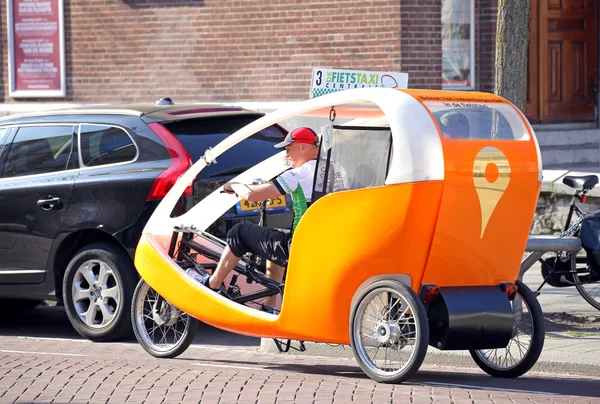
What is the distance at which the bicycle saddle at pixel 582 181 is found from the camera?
963 centimetres

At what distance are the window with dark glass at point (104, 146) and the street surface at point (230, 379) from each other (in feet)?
4.77

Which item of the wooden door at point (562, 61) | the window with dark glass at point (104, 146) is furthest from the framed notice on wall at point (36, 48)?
the window with dark glass at point (104, 146)

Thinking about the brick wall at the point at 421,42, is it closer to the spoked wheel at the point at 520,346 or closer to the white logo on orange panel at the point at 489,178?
the spoked wheel at the point at 520,346

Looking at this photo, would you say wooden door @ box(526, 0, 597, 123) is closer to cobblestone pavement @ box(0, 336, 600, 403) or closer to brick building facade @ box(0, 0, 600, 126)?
brick building facade @ box(0, 0, 600, 126)

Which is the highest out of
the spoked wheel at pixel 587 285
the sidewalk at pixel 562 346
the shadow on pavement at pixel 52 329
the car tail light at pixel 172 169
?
the car tail light at pixel 172 169

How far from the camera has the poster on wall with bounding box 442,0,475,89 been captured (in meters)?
16.1

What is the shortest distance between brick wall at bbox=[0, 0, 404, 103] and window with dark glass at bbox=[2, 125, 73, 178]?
6.96 metres

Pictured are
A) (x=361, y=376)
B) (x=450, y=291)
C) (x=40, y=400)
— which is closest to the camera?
(x=40, y=400)

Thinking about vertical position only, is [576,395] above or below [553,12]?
below

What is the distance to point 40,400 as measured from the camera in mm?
6520

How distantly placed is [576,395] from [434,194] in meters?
1.49

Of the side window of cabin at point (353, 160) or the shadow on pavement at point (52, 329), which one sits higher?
the side window of cabin at point (353, 160)

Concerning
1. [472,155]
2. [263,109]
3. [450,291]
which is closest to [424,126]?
[472,155]

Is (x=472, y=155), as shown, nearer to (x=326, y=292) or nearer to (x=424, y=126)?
(x=424, y=126)
